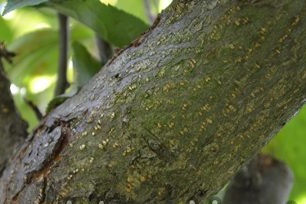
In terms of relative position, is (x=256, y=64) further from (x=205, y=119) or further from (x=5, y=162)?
(x=5, y=162)

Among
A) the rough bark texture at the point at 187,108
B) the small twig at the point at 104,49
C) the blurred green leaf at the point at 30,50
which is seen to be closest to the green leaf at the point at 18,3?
the rough bark texture at the point at 187,108

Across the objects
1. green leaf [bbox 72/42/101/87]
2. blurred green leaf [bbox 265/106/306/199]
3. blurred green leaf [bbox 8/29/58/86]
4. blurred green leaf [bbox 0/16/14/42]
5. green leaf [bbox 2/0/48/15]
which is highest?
green leaf [bbox 2/0/48/15]

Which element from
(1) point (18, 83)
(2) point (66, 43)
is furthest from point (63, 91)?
(1) point (18, 83)

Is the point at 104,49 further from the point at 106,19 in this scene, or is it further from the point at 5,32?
the point at 5,32

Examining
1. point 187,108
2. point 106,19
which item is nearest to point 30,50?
point 106,19

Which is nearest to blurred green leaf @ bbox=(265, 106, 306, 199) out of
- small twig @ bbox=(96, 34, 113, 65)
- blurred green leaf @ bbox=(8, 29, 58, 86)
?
small twig @ bbox=(96, 34, 113, 65)

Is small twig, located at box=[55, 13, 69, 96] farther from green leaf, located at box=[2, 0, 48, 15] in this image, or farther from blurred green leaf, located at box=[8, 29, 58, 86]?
green leaf, located at box=[2, 0, 48, 15]
